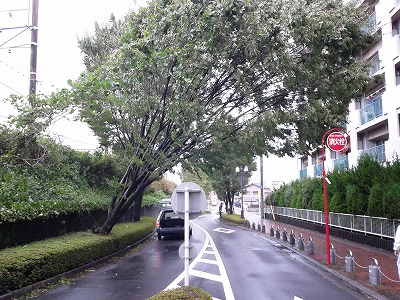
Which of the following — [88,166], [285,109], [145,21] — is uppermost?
[145,21]

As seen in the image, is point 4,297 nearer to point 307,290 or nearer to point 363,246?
point 307,290

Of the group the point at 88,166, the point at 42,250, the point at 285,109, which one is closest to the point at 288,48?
the point at 285,109

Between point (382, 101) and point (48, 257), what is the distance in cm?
1938

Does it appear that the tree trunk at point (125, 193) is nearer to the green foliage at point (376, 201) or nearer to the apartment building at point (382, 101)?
the apartment building at point (382, 101)

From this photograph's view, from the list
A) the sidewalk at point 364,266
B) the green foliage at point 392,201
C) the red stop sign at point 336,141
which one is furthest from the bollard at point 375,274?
the green foliage at point 392,201

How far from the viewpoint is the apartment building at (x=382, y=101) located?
2022 centimetres

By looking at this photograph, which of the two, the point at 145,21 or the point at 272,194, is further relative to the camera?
the point at 272,194

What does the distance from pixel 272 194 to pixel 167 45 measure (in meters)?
32.4

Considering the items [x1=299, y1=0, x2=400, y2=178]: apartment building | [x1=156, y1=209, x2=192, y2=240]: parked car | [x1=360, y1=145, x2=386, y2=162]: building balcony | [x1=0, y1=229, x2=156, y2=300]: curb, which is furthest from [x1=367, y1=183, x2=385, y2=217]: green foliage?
[x1=0, y1=229, x2=156, y2=300]: curb

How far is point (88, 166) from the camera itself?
20.7 metres

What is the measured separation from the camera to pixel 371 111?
24.2 metres

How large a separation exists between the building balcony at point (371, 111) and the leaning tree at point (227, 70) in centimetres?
1071

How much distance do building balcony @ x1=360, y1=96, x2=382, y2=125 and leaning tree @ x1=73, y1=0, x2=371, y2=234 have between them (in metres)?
10.7

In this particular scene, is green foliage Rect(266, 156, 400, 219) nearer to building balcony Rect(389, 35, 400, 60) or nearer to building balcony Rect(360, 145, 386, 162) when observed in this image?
building balcony Rect(360, 145, 386, 162)
